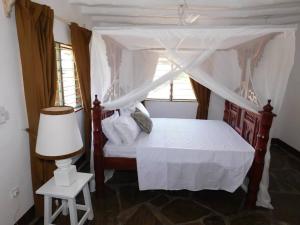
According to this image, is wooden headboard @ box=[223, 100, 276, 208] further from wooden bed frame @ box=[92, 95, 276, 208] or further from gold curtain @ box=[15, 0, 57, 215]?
gold curtain @ box=[15, 0, 57, 215]

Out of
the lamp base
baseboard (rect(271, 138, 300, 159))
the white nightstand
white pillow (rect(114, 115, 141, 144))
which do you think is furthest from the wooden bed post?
baseboard (rect(271, 138, 300, 159))

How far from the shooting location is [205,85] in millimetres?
2328

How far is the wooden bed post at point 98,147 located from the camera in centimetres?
238

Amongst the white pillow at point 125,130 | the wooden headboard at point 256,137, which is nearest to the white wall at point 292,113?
the wooden headboard at point 256,137

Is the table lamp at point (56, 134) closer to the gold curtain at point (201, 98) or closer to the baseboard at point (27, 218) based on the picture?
the baseboard at point (27, 218)

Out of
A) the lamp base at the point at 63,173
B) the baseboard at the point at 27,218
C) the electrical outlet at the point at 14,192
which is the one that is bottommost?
the baseboard at the point at 27,218

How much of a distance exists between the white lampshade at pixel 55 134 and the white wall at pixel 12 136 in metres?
0.37

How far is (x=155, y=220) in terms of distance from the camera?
7.36 ft

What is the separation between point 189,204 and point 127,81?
175cm

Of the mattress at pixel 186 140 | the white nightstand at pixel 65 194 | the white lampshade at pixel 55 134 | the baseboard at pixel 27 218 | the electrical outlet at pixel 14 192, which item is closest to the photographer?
the white lampshade at pixel 55 134

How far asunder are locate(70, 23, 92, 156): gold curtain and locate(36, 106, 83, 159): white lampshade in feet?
4.38

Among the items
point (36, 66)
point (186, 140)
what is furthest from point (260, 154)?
point (36, 66)

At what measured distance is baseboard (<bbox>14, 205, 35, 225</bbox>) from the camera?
2039 mm

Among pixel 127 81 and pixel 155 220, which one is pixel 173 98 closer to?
pixel 127 81
